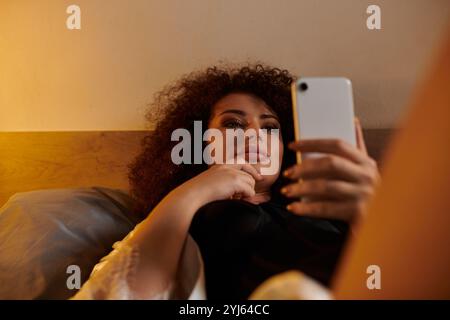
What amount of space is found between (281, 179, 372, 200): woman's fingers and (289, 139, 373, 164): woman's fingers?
0.12 ft

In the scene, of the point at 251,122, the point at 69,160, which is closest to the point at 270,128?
the point at 251,122

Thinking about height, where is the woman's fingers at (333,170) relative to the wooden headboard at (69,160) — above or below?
above

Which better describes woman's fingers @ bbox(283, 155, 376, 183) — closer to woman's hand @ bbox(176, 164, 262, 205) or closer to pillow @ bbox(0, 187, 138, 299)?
woman's hand @ bbox(176, 164, 262, 205)

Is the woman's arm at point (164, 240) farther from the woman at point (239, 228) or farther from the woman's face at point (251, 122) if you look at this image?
the woman's face at point (251, 122)

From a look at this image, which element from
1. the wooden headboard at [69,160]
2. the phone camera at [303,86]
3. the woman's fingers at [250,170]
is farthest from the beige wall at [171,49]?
the phone camera at [303,86]

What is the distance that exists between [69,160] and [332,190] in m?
0.88

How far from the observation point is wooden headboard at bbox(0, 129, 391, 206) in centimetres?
115

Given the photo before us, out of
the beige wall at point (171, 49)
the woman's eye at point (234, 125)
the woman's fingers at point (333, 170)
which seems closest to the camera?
the woman's fingers at point (333, 170)

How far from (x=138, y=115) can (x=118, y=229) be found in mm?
410

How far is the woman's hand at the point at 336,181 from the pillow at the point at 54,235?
50cm

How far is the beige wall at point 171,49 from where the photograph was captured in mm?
1141

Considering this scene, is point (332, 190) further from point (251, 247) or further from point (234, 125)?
point (234, 125)

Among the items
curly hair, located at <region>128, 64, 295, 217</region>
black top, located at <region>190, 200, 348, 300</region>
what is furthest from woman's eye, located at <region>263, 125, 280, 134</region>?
black top, located at <region>190, 200, 348, 300</region>
